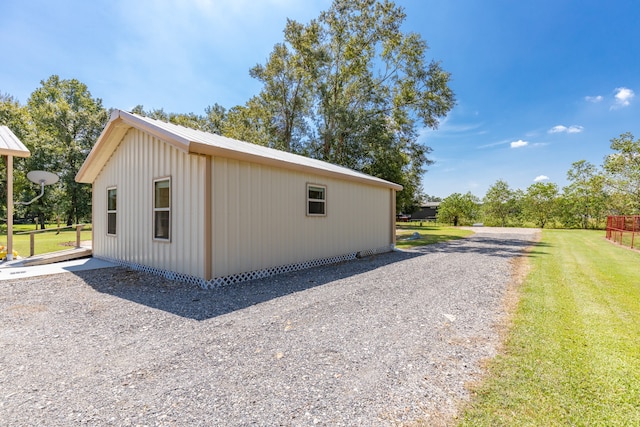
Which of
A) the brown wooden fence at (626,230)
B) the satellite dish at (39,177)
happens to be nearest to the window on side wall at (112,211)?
the satellite dish at (39,177)

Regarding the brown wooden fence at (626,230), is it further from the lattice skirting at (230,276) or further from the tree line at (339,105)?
the lattice skirting at (230,276)

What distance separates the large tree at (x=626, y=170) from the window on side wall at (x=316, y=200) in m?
27.8

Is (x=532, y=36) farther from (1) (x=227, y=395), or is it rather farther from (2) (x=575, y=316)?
→ (1) (x=227, y=395)

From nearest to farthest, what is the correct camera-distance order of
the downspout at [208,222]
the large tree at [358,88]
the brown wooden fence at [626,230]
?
the downspout at [208,222]
the brown wooden fence at [626,230]
the large tree at [358,88]

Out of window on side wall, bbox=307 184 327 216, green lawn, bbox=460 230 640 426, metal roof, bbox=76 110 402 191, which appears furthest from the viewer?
window on side wall, bbox=307 184 327 216

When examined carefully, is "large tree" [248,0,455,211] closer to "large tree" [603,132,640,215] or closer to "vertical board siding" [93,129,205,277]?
"vertical board siding" [93,129,205,277]

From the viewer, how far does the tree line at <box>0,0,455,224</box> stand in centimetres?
1822

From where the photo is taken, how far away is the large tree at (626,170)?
74.1 feet

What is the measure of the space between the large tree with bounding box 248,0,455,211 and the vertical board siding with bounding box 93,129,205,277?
13041 millimetres

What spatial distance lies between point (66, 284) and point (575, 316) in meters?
8.11

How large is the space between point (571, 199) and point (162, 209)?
34352 millimetres

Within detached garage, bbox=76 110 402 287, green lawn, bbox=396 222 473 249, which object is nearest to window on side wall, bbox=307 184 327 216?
detached garage, bbox=76 110 402 287

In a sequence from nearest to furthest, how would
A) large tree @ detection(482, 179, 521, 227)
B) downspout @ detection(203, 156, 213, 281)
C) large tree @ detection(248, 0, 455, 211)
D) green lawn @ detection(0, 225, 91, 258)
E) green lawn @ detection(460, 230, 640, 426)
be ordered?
green lawn @ detection(460, 230, 640, 426), downspout @ detection(203, 156, 213, 281), green lawn @ detection(0, 225, 91, 258), large tree @ detection(248, 0, 455, 211), large tree @ detection(482, 179, 521, 227)

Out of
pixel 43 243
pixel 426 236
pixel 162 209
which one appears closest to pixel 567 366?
pixel 162 209
